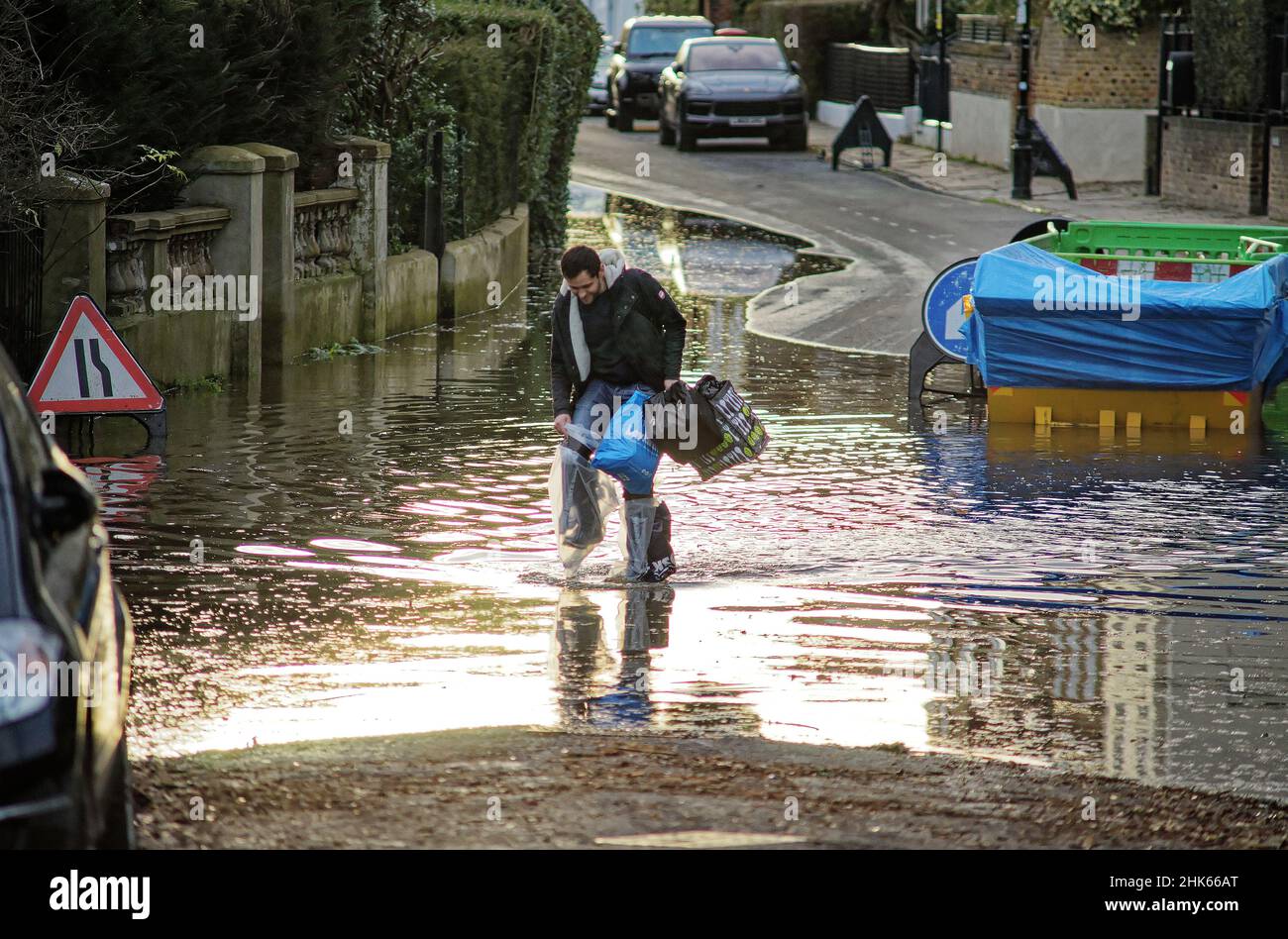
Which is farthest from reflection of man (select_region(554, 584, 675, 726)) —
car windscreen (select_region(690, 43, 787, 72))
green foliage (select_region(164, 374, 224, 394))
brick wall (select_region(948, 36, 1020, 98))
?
car windscreen (select_region(690, 43, 787, 72))

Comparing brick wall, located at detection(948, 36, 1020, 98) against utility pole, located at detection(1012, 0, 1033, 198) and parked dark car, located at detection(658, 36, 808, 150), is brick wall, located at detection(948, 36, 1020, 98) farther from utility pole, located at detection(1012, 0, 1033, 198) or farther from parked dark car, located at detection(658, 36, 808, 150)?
utility pole, located at detection(1012, 0, 1033, 198)

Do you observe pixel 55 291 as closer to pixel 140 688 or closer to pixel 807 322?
pixel 140 688

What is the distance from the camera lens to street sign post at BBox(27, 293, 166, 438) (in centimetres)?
1184

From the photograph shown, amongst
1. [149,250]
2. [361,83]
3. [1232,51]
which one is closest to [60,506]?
[149,250]

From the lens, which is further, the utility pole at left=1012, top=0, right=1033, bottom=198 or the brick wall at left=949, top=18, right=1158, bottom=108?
the brick wall at left=949, top=18, right=1158, bottom=108

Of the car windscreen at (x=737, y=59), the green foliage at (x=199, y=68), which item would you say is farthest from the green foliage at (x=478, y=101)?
the car windscreen at (x=737, y=59)

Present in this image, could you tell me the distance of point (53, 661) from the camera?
4621 mm

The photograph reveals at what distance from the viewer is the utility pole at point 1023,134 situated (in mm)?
29000

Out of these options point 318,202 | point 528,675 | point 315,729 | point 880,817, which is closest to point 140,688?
point 315,729

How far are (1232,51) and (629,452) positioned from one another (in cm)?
2066

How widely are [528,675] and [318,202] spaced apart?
9.91m

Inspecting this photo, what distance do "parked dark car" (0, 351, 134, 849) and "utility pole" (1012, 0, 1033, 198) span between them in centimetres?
2503

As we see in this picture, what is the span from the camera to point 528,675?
7.80m

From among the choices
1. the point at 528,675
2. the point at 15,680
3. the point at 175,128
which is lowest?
the point at 528,675
